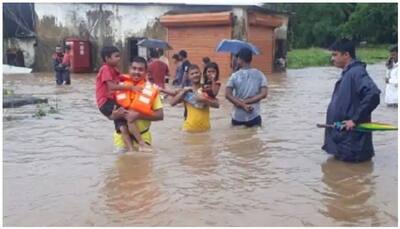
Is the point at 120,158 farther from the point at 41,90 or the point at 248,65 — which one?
the point at 41,90

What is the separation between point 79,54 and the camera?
91.2 ft

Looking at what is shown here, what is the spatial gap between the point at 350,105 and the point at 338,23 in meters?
46.8

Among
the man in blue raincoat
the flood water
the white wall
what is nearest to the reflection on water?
the flood water

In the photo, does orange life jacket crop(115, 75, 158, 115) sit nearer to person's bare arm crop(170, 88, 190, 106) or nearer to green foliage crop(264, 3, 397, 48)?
person's bare arm crop(170, 88, 190, 106)

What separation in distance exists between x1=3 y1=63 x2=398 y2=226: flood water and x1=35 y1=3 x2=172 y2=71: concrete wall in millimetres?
17080

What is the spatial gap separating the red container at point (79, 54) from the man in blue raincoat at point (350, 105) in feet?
72.0

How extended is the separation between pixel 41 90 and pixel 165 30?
8.86 m

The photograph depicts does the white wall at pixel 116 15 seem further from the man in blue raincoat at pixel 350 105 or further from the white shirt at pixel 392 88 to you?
the man in blue raincoat at pixel 350 105

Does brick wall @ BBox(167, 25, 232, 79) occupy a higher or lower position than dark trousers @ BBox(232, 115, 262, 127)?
higher

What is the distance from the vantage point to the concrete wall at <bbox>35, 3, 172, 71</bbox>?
88.5 ft

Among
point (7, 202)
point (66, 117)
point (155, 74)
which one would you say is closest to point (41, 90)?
point (155, 74)

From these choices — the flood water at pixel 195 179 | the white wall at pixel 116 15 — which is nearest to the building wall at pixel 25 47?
the white wall at pixel 116 15

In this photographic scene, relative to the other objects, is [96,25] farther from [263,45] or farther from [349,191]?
[349,191]

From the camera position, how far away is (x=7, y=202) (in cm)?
535
